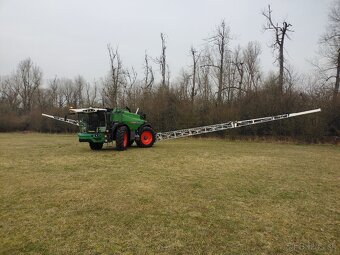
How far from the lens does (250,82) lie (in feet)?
110

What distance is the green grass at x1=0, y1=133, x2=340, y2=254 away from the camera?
14.1 ft

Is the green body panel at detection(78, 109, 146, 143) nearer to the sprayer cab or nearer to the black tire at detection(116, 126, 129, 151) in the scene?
the sprayer cab

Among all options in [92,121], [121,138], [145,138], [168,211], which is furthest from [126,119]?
[168,211]

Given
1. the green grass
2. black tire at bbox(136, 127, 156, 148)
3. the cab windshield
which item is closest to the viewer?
the green grass

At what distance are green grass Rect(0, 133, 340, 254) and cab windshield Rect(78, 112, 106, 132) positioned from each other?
5.70 metres

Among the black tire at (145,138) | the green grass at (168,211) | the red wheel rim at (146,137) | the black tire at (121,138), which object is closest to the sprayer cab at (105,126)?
the black tire at (121,138)

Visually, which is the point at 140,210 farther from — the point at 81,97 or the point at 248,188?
the point at 81,97

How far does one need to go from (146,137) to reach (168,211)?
39.5 feet

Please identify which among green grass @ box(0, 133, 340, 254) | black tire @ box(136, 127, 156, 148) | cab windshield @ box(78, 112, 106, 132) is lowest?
green grass @ box(0, 133, 340, 254)

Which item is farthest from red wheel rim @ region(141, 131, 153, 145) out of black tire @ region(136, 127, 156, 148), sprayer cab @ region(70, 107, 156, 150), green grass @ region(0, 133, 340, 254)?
green grass @ region(0, 133, 340, 254)

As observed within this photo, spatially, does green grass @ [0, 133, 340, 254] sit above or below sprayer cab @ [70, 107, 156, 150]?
Answer: below

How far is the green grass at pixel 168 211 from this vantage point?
4.30 meters

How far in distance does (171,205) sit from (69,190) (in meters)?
2.47

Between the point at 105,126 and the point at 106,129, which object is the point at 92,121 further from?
the point at 106,129
